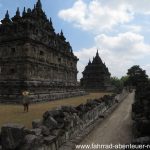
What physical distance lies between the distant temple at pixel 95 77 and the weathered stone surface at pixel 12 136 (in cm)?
6240

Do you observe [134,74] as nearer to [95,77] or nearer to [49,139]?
[95,77]

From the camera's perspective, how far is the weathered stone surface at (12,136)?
22.2 feet

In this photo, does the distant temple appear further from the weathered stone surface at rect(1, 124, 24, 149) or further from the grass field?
the weathered stone surface at rect(1, 124, 24, 149)

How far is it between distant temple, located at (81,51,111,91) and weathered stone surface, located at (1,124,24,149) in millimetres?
62403

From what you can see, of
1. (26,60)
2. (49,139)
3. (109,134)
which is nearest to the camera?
(49,139)

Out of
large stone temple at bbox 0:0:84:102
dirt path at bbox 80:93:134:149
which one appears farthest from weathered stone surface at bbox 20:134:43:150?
large stone temple at bbox 0:0:84:102

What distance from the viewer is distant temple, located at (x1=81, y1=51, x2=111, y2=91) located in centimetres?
7050

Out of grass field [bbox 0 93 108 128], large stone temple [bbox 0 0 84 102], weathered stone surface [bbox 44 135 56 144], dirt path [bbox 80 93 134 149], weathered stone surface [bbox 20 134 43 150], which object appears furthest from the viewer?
large stone temple [bbox 0 0 84 102]

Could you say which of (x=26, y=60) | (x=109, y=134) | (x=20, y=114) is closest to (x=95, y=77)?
(x=26, y=60)

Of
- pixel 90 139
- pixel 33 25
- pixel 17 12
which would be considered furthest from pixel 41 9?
pixel 90 139

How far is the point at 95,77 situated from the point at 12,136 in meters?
65.1

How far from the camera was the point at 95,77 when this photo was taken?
71375 mm

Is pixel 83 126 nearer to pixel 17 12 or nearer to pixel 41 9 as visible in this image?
pixel 17 12

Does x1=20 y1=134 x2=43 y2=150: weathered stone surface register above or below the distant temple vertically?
below
